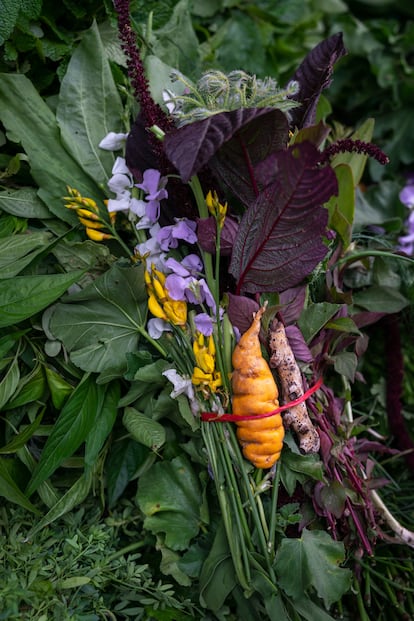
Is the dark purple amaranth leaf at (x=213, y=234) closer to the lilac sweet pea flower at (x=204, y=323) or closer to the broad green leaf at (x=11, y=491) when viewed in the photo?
the lilac sweet pea flower at (x=204, y=323)

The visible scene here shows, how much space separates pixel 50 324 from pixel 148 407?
152mm

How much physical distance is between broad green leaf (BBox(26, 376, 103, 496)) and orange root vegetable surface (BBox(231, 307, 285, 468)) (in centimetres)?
17

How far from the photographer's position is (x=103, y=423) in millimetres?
640

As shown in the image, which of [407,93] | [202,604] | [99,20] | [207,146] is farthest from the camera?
[407,93]

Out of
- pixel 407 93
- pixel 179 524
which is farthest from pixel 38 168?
pixel 407 93

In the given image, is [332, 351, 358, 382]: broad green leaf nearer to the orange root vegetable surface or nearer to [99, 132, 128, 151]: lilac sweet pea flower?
the orange root vegetable surface

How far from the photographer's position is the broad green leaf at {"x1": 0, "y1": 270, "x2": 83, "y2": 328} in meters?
0.58

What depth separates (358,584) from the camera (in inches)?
26.8

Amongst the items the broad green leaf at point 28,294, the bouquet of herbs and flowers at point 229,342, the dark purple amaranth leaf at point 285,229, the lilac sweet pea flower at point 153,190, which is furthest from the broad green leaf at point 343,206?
the broad green leaf at point 28,294

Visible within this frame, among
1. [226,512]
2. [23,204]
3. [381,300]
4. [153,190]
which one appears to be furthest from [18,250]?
[381,300]

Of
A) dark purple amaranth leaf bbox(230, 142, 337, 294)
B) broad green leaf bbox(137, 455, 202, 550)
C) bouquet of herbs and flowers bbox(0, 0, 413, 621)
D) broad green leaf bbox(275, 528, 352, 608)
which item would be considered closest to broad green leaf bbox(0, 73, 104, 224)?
bouquet of herbs and flowers bbox(0, 0, 413, 621)

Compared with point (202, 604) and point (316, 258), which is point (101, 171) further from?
point (202, 604)

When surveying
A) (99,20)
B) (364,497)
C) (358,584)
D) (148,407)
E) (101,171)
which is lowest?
(358,584)

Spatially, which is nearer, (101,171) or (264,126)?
(264,126)
